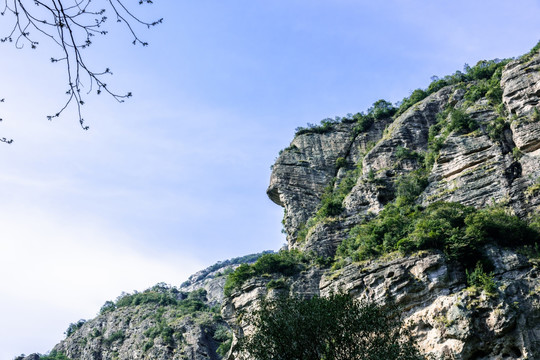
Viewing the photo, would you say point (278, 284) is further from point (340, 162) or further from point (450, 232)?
point (340, 162)

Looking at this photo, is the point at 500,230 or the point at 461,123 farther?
the point at 461,123

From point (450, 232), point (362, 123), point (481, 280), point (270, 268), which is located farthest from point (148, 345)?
point (481, 280)

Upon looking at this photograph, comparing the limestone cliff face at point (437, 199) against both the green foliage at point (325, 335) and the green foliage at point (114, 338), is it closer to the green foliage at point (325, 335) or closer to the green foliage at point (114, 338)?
the green foliage at point (325, 335)

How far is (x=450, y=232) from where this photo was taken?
35.8 m

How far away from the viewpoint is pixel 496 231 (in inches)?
1399

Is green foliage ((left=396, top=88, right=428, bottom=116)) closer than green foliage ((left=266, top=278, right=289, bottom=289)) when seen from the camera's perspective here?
No

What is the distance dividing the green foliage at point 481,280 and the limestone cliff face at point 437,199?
0.45m

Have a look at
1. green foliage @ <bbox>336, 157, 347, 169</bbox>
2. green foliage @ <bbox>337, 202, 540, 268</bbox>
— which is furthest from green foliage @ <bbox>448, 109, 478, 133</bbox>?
green foliage @ <bbox>336, 157, 347, 169</bbox>

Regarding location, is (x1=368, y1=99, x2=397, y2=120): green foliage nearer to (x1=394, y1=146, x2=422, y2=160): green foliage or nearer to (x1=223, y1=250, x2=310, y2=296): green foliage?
(x1=394, y1=146, x2=422, y2=160): green foliage

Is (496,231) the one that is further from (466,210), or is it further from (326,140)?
(326,140)

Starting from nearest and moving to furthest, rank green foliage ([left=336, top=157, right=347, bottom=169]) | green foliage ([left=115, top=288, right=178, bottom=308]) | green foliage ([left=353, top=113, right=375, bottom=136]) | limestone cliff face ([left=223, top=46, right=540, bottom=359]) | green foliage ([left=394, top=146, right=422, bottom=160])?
limestone cliff face ([left=223, top=46, right=540, bottom=359])
green foliage ([left=394, top=146, right=422, bottom=160])
green foliage ([left=336, top=157, right=347, bottom=169])
green foliage ([left=353, top=113, right=375, bottom=136])
green foliage ([left=115, top=288, right=178, bottom=308])

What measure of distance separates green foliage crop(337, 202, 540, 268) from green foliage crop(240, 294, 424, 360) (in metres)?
11.6

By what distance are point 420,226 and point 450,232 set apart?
2198 mm

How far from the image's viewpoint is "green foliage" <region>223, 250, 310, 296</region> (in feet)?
153
